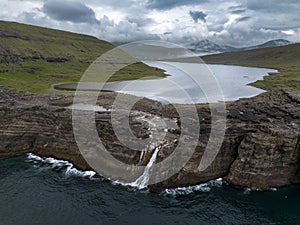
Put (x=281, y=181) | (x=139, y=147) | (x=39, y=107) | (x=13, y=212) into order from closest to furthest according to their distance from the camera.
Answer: (x=13, y=212) < (x=281, y=181) < (x=139, y=147) < (x=39, y=107)

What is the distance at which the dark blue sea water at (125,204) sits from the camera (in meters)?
49.9

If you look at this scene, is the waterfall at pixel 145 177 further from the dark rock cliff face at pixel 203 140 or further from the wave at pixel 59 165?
the wave at pixel 59 165

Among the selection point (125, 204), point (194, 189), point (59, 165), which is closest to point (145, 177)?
point (125, 204)

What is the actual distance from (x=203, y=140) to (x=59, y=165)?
39309mm

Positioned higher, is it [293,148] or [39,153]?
[293,148]

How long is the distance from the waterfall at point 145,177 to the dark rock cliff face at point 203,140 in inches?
53.7

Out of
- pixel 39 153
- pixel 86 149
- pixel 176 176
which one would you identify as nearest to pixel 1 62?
pixel 39 153

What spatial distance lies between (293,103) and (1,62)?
588 ft

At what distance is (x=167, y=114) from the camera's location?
294ft

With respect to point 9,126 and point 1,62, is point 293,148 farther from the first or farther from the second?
point 1,62

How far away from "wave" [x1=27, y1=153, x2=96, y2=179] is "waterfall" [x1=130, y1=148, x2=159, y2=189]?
11553 millimetres

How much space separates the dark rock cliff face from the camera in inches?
2461

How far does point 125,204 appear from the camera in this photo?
5406 centimetres

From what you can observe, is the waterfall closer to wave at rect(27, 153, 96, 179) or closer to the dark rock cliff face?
the dark rock cliff face
